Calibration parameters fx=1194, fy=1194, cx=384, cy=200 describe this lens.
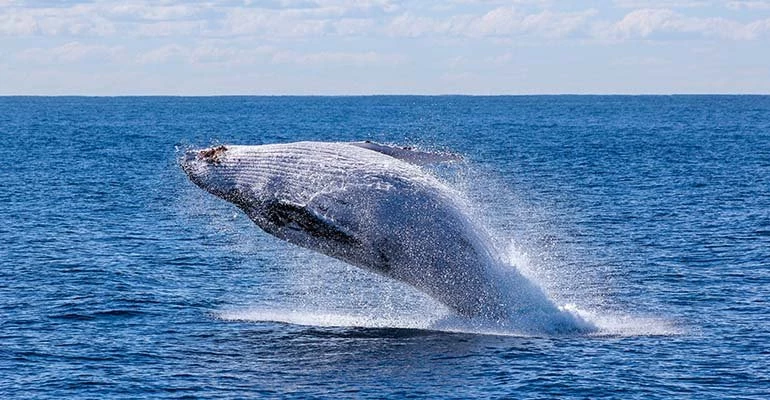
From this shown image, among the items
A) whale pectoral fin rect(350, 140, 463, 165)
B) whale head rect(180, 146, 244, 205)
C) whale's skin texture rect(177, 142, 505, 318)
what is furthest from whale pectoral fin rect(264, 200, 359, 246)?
whale pectoral fin rect(350, 140, 463, 165)

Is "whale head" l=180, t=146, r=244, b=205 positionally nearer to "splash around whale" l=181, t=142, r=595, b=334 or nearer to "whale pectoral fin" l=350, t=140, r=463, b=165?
"splash around whale" l=181, t=142, r=595, b=334

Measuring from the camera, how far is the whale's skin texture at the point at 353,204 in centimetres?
2400

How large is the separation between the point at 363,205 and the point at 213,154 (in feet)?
Result: 10.7

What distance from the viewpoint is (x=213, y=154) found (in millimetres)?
24422

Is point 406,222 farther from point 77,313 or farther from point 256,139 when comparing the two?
point 256,139

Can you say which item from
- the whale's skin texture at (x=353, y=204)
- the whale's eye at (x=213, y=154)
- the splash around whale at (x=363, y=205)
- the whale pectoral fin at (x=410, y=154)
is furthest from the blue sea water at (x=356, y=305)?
the whale's eye at (x=213, y=154)

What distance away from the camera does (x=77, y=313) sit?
31.1 m

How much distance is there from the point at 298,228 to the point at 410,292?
31.7 ft

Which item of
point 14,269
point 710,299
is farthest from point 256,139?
point 710,299

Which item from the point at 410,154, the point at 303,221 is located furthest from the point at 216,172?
the point at 410,154

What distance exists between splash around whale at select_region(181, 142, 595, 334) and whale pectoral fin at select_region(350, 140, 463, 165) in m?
0.02

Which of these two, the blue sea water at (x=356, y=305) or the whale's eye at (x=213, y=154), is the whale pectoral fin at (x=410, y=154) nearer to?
the whale's eye at (x=213, y=154)

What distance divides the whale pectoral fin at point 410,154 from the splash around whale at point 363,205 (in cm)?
2

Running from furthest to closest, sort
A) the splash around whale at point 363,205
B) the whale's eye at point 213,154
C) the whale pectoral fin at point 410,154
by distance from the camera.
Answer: the whale's eye at point 213,154, the splash around whale at point 363,205, the whale pectoral fin at point 410,154
